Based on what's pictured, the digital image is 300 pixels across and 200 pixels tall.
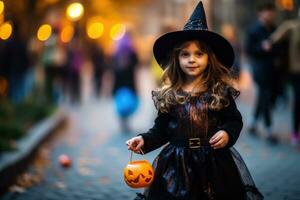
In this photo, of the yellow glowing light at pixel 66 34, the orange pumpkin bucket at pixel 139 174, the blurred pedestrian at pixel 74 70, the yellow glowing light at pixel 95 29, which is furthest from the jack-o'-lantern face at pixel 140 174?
the yellow glowing light at pixel 95 29

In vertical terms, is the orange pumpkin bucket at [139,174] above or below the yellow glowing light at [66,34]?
below

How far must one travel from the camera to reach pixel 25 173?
7.82 m

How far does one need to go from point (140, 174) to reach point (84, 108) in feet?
43.1

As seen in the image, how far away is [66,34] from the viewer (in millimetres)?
18328

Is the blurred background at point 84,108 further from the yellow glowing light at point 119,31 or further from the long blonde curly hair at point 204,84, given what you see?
the long blonde curly hair at point 204,84

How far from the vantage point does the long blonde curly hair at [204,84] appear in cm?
453

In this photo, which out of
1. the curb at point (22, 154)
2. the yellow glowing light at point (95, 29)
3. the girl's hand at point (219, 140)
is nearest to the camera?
the girl's hand at point (219, 140)

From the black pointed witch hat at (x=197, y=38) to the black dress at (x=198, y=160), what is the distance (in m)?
0.39

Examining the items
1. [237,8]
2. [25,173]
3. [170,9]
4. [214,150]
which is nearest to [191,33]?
[214,150]

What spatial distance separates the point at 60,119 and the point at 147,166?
29.5ft

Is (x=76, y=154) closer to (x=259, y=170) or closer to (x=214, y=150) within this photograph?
(x=259, y=170)

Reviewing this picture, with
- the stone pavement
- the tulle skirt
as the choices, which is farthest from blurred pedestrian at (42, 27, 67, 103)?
the tulle skirt

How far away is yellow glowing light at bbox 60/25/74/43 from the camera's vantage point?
17531 mm

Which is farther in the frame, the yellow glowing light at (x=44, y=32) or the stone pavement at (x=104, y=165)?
the yellow glowing light at (x=44, y=32)
